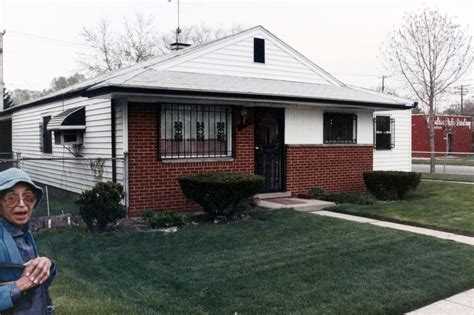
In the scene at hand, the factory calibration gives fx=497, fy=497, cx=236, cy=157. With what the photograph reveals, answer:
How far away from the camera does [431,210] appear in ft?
35.4

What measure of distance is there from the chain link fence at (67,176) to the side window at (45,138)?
46 cm

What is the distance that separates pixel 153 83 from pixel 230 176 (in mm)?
2327

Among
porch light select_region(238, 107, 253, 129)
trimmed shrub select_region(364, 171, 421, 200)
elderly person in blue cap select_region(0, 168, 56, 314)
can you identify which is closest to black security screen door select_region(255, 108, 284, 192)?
porch light select_region(238, 107, 253, 129)

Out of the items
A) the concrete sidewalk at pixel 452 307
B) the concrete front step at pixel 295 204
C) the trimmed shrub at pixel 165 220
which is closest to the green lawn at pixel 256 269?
the concrete sidewalk at pixel 452 307

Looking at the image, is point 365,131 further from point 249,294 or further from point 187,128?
point 249,294

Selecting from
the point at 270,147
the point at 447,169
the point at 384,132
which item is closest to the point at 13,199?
the point at 270,147

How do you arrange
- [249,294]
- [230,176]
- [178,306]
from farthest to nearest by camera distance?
[230,176]
[249,294]
[178,306]

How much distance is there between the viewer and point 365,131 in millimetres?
14055

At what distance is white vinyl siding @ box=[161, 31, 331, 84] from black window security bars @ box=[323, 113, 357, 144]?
1.37 metres

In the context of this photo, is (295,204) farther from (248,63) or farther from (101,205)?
(101,205)

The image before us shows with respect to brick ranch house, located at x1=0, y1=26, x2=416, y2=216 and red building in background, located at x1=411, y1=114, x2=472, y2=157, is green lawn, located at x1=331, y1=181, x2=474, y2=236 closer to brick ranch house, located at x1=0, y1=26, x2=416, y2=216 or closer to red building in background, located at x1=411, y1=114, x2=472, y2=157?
brick ranch house, located at x1=0, y1=26, x2=416, y2=216

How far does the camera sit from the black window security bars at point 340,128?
520 inches

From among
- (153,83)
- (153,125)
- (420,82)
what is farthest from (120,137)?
(420,82)

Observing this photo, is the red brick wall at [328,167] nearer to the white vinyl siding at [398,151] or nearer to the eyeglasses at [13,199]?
the white vinyl siding at [398,151]
